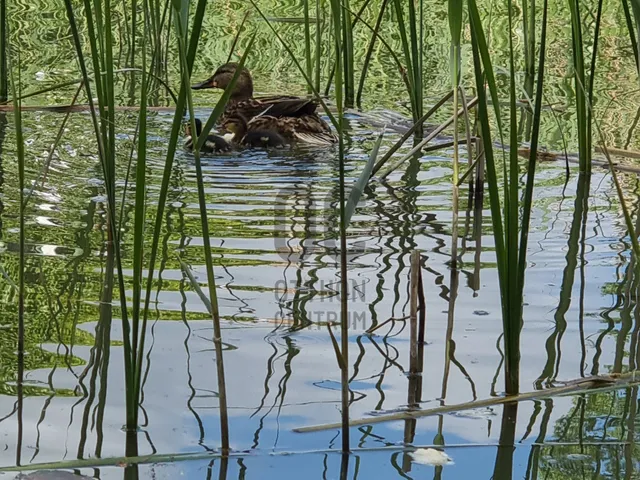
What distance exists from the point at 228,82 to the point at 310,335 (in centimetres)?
364

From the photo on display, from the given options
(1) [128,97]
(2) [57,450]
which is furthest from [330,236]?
(1) [128,97]

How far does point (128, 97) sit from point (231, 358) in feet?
12.9

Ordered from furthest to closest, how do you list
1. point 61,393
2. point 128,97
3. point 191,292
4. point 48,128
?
point 128,97
point 48,128
point 191,292
point 61,393

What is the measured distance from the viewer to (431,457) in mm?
2127

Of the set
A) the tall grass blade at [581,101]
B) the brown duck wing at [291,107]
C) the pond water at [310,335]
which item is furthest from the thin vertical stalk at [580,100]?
the brown duck wing at [291,107]

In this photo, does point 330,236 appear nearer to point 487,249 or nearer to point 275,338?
point 487,249

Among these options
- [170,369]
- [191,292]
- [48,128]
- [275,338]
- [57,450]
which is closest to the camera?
[57,450]

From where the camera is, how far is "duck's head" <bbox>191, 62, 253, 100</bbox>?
6066mm

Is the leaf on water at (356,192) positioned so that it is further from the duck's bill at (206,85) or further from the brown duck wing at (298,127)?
the duck's bill at (206,85)

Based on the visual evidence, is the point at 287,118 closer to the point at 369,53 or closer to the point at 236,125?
the point at 236,125

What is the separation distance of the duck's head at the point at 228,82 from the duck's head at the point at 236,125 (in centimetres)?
27

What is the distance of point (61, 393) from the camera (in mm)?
2346

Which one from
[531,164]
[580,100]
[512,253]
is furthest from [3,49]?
[512,253]

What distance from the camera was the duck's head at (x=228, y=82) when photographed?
6.07m
